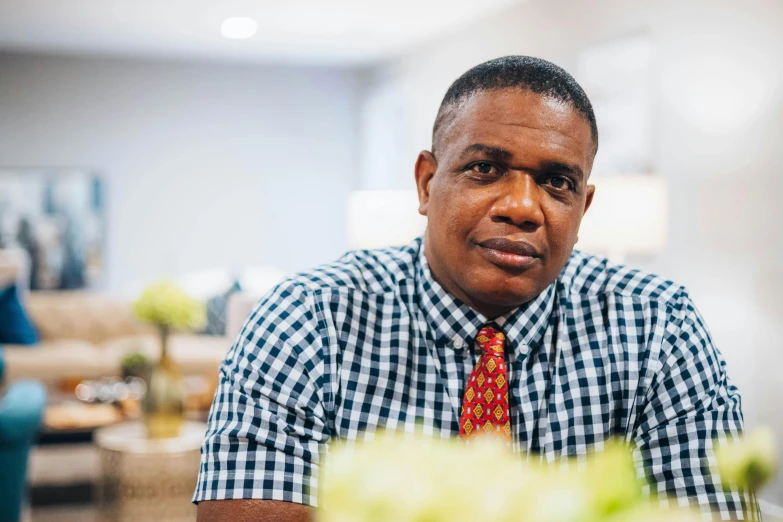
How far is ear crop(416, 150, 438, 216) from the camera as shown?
1156 mm

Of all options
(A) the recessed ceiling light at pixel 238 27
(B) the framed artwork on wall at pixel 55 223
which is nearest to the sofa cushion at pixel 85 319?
(B) the framed artwork on wall at pixel 55 223

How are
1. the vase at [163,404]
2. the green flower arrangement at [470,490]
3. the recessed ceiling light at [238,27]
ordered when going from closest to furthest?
the green flower arrangement at [470,490]
the vase at [163,404]
the recessed ceiling light at [238,27]

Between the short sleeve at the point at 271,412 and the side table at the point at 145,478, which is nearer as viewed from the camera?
the short sleeve at the point at 271,412

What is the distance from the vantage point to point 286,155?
7.21 meters

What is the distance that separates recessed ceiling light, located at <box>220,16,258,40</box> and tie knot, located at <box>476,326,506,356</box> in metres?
4.74

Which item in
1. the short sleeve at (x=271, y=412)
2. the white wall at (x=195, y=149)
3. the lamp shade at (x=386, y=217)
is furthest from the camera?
the white wall at (x=195, y=149)

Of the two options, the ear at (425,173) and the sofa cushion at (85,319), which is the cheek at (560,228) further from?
the sofa cushion at (85,319)

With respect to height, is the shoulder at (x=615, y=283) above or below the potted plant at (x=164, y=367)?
above

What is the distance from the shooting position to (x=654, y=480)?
102 centimetres

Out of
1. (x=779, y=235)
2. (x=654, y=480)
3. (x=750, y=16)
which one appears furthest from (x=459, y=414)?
(x=750, y=16)

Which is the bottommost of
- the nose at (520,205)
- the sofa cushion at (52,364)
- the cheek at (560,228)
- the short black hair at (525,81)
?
the sofa cushion at (52,364)

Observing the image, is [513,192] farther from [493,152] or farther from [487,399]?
[487,399]

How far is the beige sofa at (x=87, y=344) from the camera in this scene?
193 inches

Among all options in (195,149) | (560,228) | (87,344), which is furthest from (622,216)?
(195,149)
